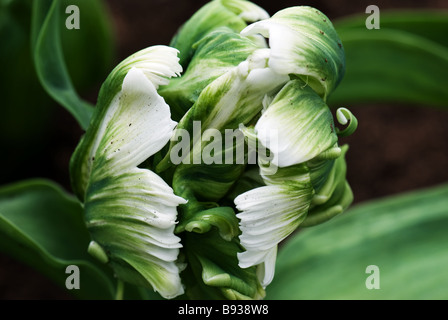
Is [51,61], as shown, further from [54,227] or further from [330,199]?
[330,199]

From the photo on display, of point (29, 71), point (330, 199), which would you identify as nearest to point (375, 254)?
point (330, 199)

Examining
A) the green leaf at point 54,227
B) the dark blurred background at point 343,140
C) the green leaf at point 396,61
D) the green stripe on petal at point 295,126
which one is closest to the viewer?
the green stripe on petal at point 295,126

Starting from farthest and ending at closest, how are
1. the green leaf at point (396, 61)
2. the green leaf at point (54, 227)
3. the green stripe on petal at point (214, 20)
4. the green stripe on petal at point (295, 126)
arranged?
1. the green leaf at point (396, 61)
2. the green leaf at point (54, 227)
3. the green stripe on petal at point (214, 20)
4. the green stripe on petal at point (295, 126)

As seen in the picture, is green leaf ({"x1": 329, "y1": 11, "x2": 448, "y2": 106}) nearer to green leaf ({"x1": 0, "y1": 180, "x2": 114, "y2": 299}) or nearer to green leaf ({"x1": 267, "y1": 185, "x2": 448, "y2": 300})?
green leaf ({"x1": 267, "y1": 185, "x2": 448, "y2": 300})

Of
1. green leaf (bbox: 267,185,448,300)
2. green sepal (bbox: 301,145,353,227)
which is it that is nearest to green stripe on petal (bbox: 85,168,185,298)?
green sepal (bbox: 301,145,353,227)

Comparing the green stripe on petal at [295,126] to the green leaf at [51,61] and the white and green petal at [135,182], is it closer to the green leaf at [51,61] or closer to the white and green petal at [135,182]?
the white and green petal at [135,182]

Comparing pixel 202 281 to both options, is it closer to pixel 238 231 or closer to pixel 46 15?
pixel 238 231

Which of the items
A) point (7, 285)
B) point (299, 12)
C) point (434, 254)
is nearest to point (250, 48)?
point (299, 12)

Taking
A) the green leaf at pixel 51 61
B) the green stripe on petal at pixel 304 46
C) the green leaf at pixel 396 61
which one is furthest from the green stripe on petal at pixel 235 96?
the green leaf at pixel 396 61
